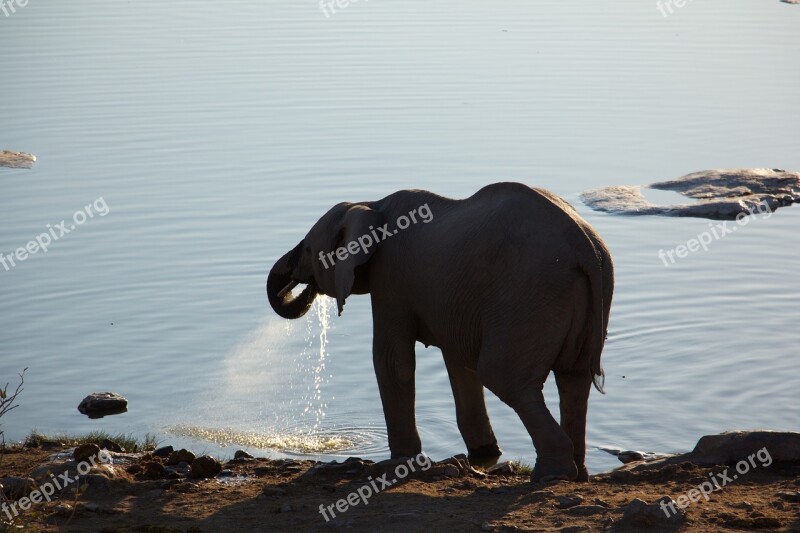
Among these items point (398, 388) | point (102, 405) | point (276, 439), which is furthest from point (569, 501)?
point (102, 405)

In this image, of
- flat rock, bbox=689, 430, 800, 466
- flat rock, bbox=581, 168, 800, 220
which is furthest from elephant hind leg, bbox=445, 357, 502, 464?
flat rock, bbox=581, 168, 800, 220

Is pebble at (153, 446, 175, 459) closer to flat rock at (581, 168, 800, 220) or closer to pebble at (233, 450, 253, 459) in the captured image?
pebble at (233, 450, 253, 459)

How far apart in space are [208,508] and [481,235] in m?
2.45

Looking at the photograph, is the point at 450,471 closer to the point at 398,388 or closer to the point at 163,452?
the point at 398,388

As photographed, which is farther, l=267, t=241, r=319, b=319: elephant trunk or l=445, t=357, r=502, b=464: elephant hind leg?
l=267, t=241, r=319, b=319: elephant trunk

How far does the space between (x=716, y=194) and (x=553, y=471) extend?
10.8 m

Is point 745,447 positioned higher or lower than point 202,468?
lower

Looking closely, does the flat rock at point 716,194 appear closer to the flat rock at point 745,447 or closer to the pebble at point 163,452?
the flat rock at point 745,447

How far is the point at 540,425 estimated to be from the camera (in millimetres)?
8094

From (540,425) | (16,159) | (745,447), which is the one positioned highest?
(16,159)

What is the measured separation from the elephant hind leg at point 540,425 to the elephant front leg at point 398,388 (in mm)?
1135

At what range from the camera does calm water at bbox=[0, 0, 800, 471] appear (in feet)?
36.7

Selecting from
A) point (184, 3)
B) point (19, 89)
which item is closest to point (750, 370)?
point (19, 89)

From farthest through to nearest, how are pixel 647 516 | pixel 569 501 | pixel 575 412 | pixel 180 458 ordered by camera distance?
1. pixel 180 458
2. pixel 575 412
3. pixel 569 501
4. pixel 647 516
